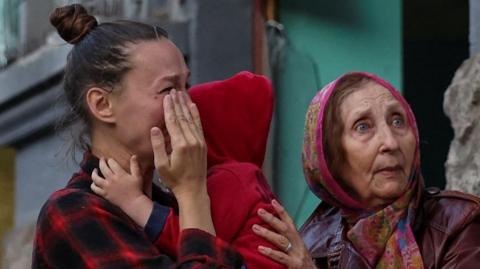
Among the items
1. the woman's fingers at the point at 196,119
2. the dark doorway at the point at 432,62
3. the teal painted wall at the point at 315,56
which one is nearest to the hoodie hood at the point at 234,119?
the woman's fingers at the point at 196,119

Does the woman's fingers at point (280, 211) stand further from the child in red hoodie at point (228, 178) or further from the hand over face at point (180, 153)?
the hand over face at point (180, 153)

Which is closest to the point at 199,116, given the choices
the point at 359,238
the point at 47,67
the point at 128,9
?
the point at 359,238

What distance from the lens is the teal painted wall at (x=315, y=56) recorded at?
23.3 ft

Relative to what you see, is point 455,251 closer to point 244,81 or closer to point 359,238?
point 359,238

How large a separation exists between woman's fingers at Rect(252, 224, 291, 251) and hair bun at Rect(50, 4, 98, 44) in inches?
27.5

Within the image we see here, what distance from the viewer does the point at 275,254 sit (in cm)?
342

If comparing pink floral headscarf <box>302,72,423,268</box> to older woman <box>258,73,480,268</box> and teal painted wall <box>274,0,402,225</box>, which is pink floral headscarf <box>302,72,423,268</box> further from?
teal painted wall <box>274,0,402,225</box>

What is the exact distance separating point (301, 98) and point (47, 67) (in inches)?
68.7

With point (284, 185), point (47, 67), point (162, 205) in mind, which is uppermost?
point (162, 205)

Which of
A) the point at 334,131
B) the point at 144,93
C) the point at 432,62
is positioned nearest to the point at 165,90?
the point at 144,93

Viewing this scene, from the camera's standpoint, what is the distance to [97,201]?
10.8 feet

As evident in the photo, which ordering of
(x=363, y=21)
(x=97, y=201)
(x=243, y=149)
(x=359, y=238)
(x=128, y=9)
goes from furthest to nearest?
Answer: (x=128, y=9) < (x=363, y=21) < (x=359, y=238) < (x=243, y=149) < (x=97, y=201)

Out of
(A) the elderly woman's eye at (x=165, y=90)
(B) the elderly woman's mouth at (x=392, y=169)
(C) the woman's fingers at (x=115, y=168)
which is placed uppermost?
(A) the elderly woman's eye at (x=165, y=90)

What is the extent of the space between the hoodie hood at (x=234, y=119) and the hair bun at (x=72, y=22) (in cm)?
33
